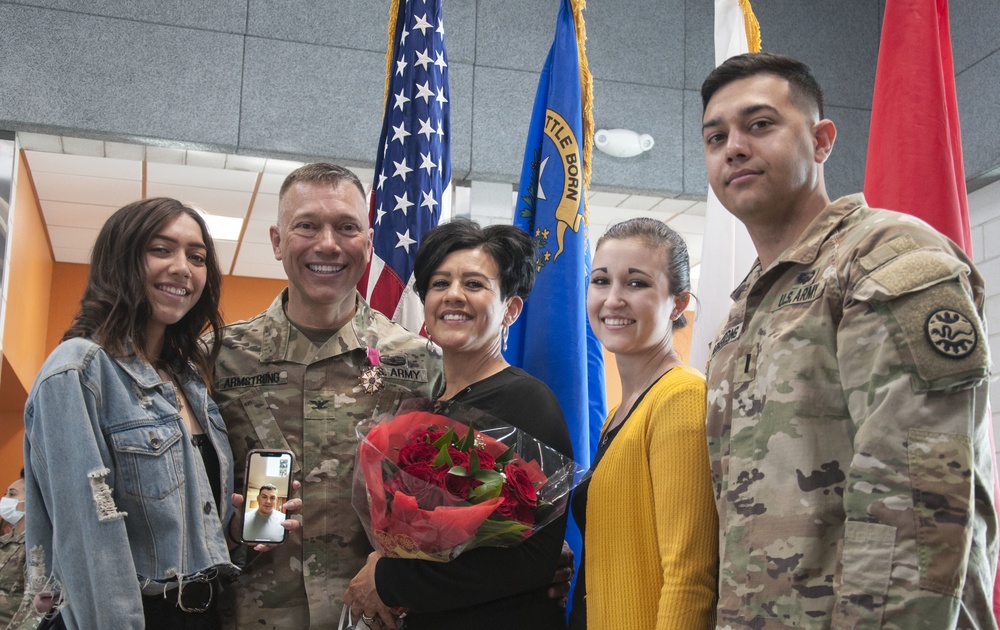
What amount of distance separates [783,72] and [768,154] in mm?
156

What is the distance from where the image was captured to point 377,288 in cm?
318

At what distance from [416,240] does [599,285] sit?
1338 millimetres

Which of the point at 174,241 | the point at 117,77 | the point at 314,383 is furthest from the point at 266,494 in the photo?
the point at 117,77

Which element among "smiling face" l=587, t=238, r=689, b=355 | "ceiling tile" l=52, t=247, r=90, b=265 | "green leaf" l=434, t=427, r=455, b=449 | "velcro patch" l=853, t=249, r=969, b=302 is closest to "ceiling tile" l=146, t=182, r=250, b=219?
"ceiling tile" l=52, t=247, r=90, b=265

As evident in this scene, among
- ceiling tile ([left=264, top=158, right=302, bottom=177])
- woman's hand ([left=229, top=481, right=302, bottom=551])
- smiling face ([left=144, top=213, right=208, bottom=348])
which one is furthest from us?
ceiling tile ([left=264, top=158, right=302, bottom=177])

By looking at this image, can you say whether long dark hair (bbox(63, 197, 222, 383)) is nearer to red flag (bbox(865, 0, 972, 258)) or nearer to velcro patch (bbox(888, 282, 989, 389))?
velcro patch (bbox(888, 282, 989, 389))

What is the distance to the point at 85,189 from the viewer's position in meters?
6.62

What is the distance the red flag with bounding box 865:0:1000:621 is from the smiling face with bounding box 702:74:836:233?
1.43m

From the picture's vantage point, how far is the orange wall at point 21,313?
5.71m

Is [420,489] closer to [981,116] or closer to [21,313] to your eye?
[981,116]

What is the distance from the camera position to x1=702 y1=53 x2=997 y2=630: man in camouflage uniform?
3.57 feet

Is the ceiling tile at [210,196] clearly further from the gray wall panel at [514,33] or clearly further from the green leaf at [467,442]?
the green leaf at [467,442]

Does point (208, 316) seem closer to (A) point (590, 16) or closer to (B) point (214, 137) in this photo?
(B) point (214, 137)

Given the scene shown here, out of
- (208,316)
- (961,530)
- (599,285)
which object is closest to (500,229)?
(599,285)
